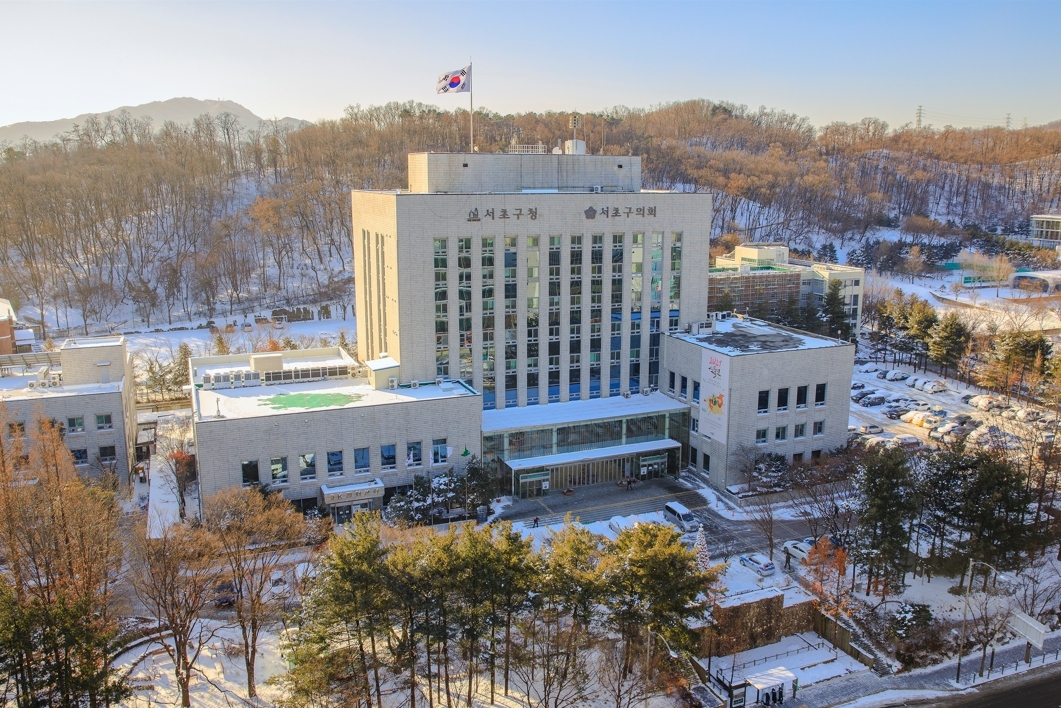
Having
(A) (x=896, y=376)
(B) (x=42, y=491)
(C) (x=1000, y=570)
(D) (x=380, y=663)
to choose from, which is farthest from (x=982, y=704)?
(A) (x=896, y=376)

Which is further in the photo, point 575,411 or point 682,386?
point 682,386

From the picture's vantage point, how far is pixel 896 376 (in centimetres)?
5934

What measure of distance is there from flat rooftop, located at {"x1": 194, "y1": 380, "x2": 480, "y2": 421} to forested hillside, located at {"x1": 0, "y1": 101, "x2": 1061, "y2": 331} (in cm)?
4704

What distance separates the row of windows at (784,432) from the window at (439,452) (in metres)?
15.5

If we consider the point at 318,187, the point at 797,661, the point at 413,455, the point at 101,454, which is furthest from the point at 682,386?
the point at 318,187

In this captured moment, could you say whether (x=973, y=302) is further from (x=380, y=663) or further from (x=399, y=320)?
(x=380, y=663)

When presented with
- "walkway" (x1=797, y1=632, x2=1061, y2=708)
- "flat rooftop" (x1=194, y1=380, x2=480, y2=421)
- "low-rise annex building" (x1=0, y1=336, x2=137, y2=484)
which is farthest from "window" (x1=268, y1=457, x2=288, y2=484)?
"walkway" (x1=797, y1=632, x2=1061, y2=708)

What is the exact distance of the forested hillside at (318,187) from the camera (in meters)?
83.2

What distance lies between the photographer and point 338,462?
34.2 meters

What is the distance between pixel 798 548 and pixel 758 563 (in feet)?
8.35

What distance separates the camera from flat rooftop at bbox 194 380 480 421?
3419cm

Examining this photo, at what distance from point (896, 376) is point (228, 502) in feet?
167

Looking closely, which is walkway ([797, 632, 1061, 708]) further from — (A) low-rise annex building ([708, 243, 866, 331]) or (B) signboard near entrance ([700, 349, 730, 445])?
(A) low-rise annex building ([708, 243, 866, 331])

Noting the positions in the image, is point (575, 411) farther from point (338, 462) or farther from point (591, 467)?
point (338, 462)
